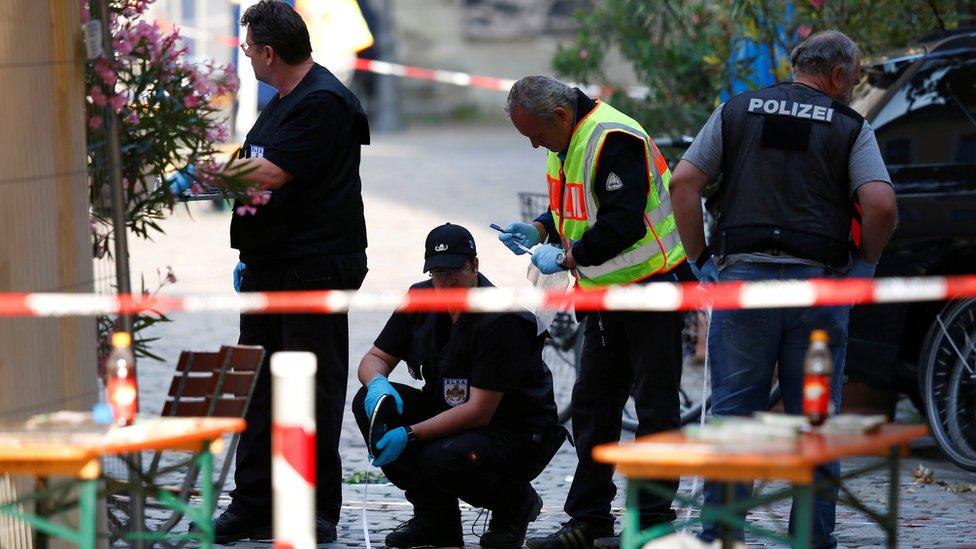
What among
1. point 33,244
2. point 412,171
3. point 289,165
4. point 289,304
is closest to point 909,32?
point 289,165

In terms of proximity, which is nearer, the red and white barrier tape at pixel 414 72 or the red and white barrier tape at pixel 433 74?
the red and white barrier tape at pixel 414 72

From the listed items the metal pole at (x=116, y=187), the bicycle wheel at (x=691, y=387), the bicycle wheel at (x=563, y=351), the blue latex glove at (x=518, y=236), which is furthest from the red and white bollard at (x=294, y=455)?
the bicycle wheel at (x=563, y=351)

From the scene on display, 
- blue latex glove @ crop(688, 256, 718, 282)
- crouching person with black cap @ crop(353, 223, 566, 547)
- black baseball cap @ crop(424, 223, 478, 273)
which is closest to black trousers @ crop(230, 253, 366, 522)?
crouching person with black cap @ crop(353, 223, 566, 547)

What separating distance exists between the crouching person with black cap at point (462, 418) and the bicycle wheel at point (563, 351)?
1.84 meters

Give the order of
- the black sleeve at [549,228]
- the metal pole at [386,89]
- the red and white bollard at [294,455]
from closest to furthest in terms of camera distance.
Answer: the red and white bollard at [294,455], the black sleeve at [549,228], the metal pole at [386,89]

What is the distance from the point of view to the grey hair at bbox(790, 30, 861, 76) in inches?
217

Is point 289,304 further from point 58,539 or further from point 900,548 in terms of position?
point 900,548

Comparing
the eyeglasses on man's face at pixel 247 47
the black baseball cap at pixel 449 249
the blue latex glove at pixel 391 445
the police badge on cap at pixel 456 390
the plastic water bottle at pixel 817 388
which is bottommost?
the blue latex glove at pixel 391 445

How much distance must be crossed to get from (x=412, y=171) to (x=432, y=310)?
13.5 metres

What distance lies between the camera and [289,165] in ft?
19.6

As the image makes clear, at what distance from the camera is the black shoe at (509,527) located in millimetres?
6074

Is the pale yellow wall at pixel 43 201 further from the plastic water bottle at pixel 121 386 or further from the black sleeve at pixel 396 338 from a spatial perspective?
the black sleeve at pixel 396 338

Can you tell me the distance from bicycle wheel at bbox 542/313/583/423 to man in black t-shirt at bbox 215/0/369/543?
2.01m

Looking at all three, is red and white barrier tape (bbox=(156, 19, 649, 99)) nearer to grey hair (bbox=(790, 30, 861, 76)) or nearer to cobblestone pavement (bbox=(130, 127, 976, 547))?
cobblestone pavement (bbox=(130, 127, 976, 547))
